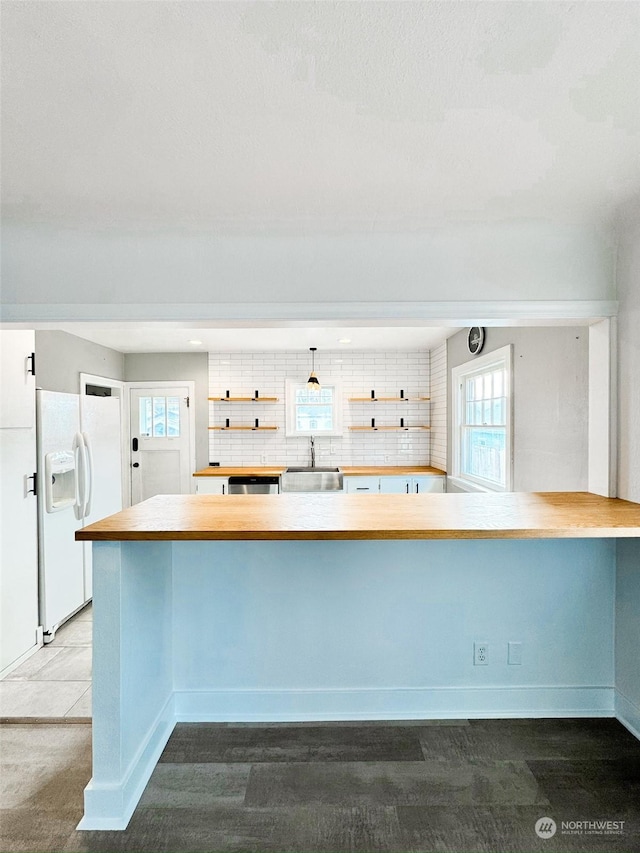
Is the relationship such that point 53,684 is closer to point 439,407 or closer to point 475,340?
point 475,340

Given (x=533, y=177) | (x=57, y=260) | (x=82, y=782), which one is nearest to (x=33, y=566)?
(x=82, y=782)

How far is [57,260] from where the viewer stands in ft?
7.45

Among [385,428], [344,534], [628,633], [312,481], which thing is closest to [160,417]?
[312,481]

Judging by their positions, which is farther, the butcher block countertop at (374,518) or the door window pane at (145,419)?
the door window pane at (145,419)

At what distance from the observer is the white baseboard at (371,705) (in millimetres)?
2318

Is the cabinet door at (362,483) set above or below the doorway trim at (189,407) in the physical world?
below

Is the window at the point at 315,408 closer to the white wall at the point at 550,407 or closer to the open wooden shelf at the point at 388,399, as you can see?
the open wooden shelf at the point at 388,399

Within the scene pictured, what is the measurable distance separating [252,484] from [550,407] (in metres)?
3.38

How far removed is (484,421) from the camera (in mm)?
4219

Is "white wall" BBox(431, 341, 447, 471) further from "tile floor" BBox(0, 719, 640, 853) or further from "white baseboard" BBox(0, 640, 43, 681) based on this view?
"white baseboard" BBox(0, 640, 43, 681)

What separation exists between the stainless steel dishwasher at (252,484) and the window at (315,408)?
2.76 ft

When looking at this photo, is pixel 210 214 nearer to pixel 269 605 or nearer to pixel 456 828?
pixel 269 605

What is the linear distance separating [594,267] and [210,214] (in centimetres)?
178

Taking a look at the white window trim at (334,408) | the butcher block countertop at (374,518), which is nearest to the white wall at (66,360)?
the white window trim at (334,408)
